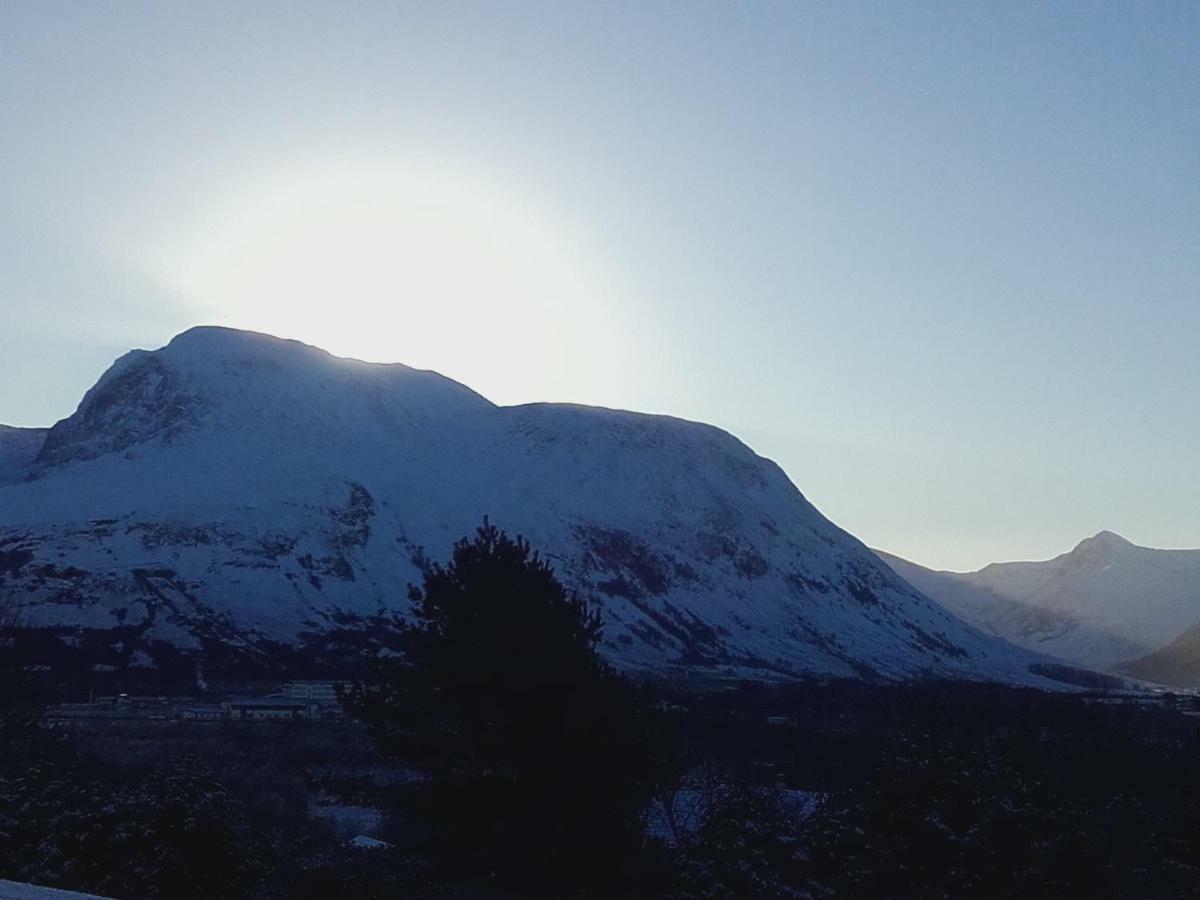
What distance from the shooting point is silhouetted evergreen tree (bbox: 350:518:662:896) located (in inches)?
834

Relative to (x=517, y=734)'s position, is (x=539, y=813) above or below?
below

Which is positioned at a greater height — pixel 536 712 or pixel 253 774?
pixel 536 712

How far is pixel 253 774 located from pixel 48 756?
63.1 feet

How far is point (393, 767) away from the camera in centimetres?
5538

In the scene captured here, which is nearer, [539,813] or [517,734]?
[539,813]

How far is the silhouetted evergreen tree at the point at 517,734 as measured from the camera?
21.2 metres

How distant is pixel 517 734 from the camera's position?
21703 millimetres

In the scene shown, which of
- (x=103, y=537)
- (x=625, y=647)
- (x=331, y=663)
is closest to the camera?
(x=331, y=663)

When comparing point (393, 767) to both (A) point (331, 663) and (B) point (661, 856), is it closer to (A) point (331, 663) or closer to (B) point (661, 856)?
(B) point (661, 856)

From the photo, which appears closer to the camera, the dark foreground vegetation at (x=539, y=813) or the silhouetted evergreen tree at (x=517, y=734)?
the silhouetted evergreen tree at (x=517, y=734)

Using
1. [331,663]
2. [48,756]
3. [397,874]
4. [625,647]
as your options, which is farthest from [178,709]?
[625,647]

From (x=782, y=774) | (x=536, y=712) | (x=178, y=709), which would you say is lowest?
(x=178, y=709)

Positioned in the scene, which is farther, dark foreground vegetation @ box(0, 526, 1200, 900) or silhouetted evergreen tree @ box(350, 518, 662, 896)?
dark foreground vegetation @ box(0, 526, 1200, 900)

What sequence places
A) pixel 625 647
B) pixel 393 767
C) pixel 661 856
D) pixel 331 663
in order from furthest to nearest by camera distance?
pixel 625 647 → pixel 331 663 → pixel 393 767 → pixel 661 856
